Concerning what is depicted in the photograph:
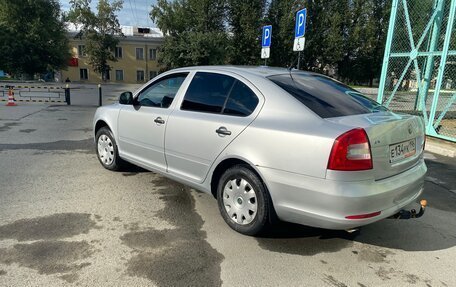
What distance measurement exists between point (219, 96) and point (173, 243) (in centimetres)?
156

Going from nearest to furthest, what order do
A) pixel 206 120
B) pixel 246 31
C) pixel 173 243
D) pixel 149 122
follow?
pixel 173 243 < pixel 206 120 < pixel 149 122 < pixel 246 31

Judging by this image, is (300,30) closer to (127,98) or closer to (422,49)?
(127,98)

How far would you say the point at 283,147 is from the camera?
2965mm

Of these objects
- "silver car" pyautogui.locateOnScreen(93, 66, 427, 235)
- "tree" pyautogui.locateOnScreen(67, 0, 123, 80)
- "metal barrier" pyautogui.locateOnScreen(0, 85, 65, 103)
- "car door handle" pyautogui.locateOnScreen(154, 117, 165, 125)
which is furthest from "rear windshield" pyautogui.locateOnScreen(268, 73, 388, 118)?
"tree" pyautogui.locateOnScreen(67, 0, 123, 80)

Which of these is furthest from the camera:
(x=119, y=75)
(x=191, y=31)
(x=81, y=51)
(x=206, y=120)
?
(x=119, y=75)

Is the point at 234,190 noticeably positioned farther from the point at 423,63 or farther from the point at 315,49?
the point at 315,49

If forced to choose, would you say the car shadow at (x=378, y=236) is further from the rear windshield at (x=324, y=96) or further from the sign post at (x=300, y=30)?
the sign post at (x=300, y=30)

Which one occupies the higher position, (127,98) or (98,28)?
(98,28)

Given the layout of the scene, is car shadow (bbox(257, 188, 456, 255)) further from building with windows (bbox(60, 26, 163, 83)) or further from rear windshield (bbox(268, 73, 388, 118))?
building with windows (bbox(60, 26, 163, 83))

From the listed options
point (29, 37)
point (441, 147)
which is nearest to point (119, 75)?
point (29, 37)

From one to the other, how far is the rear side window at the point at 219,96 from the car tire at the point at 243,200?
0.60 meters

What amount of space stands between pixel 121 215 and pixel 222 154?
1.37 meters

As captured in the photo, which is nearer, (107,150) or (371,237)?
(371,237)

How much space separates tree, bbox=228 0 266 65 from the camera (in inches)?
1694
